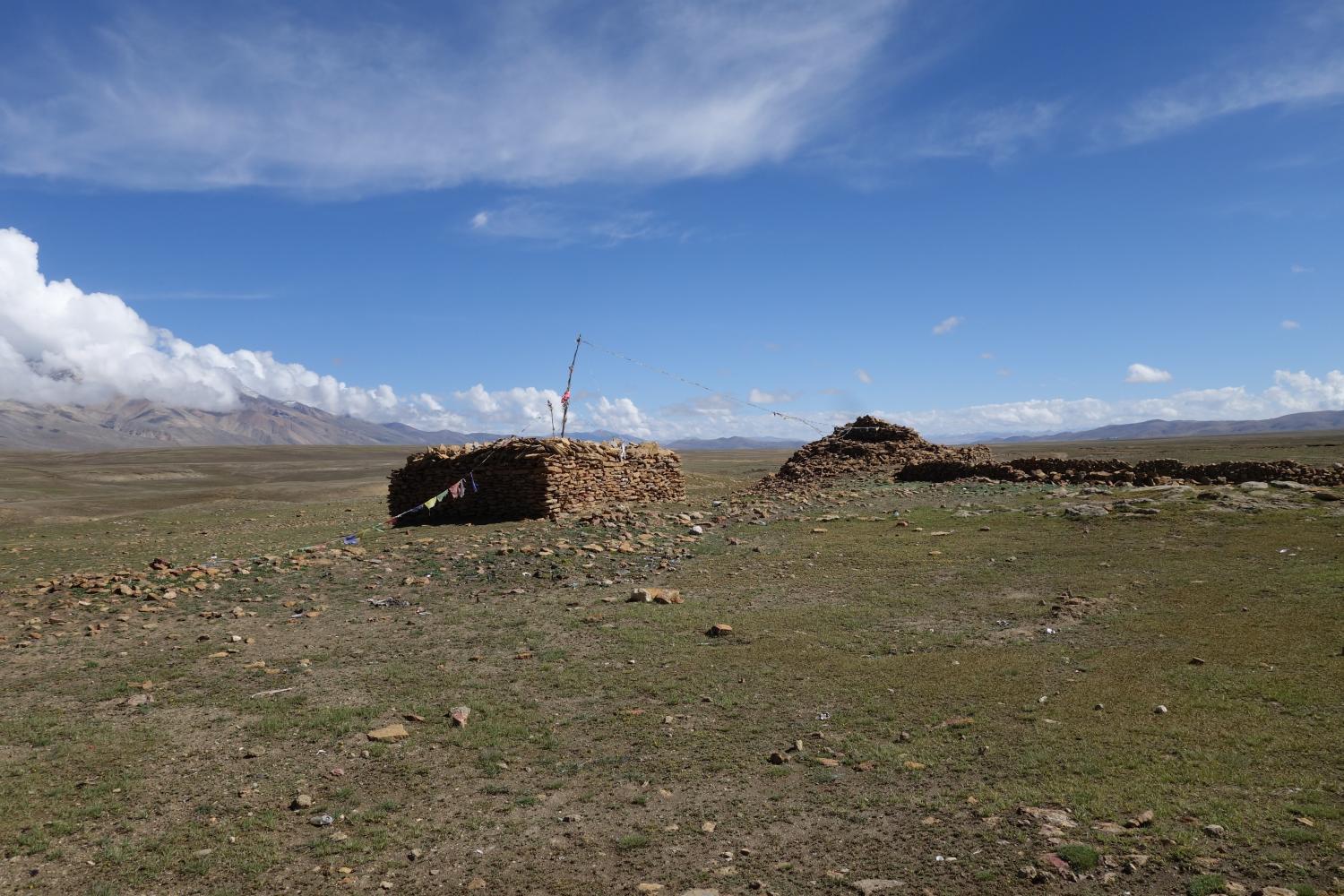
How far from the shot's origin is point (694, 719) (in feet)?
27.0

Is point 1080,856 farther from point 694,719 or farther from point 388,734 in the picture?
point 388,734

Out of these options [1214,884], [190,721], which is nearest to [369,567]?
[190,721]

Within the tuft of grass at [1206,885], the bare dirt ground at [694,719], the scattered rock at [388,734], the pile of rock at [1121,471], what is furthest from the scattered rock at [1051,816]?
the pile of rock at [1121,471]

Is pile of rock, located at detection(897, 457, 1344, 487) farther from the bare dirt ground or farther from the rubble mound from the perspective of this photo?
the bare dirt ground

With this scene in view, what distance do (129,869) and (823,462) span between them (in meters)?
27.2

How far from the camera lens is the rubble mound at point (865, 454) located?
2909 cm

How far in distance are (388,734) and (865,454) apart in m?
25.4

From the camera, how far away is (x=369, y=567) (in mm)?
15664

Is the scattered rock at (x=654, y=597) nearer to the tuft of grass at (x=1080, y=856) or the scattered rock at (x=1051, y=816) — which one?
the scattered rock at (x=1051, y=816)

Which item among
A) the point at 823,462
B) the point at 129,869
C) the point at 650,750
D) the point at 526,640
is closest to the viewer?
the point at 129,869

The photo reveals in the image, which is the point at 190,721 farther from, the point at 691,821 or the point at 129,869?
the point at 691,821

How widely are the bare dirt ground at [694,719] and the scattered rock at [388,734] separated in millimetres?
59

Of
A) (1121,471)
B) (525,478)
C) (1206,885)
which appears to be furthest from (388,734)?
(1121,471)

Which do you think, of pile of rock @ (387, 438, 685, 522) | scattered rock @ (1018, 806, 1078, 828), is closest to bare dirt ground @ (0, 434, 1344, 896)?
scattered rock @ (1018, 806, 1078, 828)
